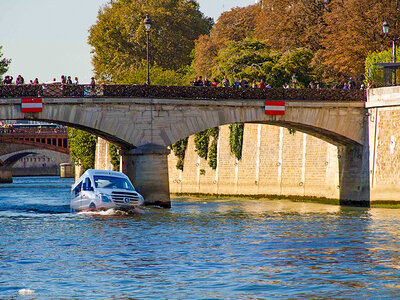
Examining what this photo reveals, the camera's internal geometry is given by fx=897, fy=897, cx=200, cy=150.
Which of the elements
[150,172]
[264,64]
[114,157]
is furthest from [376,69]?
[114,157]

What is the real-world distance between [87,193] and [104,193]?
48.8 inches

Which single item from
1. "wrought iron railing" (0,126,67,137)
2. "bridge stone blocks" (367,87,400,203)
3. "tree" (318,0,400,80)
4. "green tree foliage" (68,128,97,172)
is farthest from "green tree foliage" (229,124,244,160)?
"wrought iron railing" (0,126,67,137)

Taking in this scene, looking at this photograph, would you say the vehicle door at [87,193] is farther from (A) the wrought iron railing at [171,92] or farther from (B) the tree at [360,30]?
(B) the tree at [360,30]

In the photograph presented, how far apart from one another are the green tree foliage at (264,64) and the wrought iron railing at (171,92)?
16.2 metres

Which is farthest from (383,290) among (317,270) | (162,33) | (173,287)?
(162,33)

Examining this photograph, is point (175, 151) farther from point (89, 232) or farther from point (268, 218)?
point (89, 232)

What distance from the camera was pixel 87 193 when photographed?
3756cm

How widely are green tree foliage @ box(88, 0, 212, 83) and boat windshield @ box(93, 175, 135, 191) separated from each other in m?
51.6

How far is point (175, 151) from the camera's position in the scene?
6412 cm

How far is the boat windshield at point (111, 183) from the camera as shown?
1489 inches

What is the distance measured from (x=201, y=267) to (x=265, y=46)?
46193 mm

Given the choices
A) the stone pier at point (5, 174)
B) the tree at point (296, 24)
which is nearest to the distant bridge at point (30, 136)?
the stone pier at point (5, 174)

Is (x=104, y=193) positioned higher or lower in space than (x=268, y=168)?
lower

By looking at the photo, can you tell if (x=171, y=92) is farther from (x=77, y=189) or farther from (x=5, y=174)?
(x=5, y=174)
